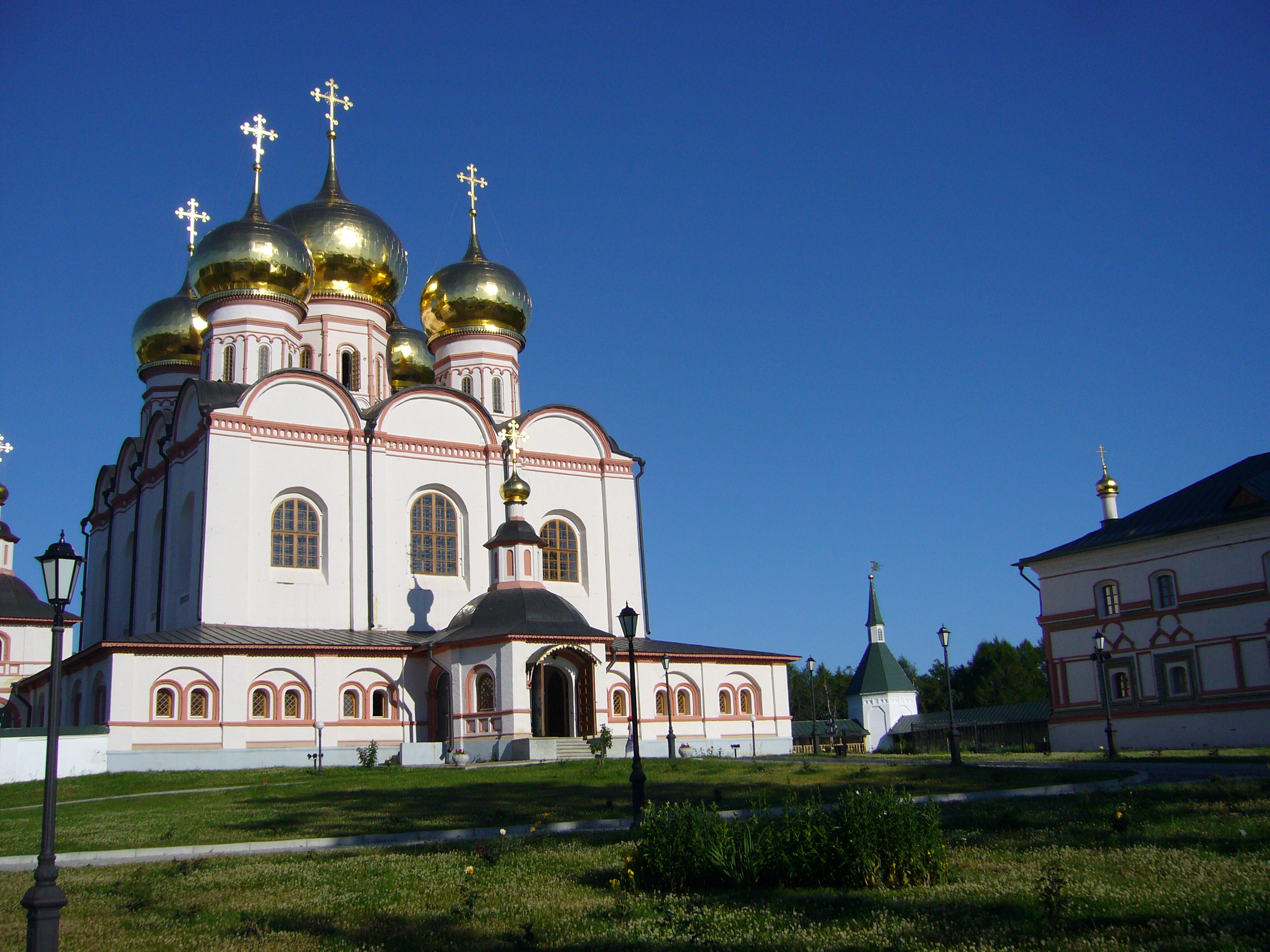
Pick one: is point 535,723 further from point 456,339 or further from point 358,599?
point 456,339

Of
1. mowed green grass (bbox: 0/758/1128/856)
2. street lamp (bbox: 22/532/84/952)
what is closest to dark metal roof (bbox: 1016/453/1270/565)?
mowed green grass (bbox: 0/758/1128/856)

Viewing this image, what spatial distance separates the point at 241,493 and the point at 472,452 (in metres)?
6.02

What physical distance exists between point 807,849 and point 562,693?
64.2ft

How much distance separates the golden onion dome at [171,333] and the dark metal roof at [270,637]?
460 inches

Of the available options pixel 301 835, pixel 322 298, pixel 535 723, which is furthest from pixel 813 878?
pixel 322 298

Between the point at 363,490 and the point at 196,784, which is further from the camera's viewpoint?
the point at 363,490

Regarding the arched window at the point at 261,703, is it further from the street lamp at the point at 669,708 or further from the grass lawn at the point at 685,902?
the grass lawn at the point at 685,902

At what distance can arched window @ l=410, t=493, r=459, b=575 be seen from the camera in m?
28.4

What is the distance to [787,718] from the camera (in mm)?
30453

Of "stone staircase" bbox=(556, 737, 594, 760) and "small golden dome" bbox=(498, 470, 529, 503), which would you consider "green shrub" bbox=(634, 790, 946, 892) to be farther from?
"small golden dome" bbox=(498, 470, 529, 503)

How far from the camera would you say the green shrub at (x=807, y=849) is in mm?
7309

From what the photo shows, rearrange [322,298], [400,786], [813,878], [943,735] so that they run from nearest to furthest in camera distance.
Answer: [813,878]
[400,786]
[322,298]
[943,735]

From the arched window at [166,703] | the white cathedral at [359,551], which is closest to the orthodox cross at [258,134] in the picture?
the white cathedral at [359,551]

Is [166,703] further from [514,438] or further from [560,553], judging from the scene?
[560,553]
